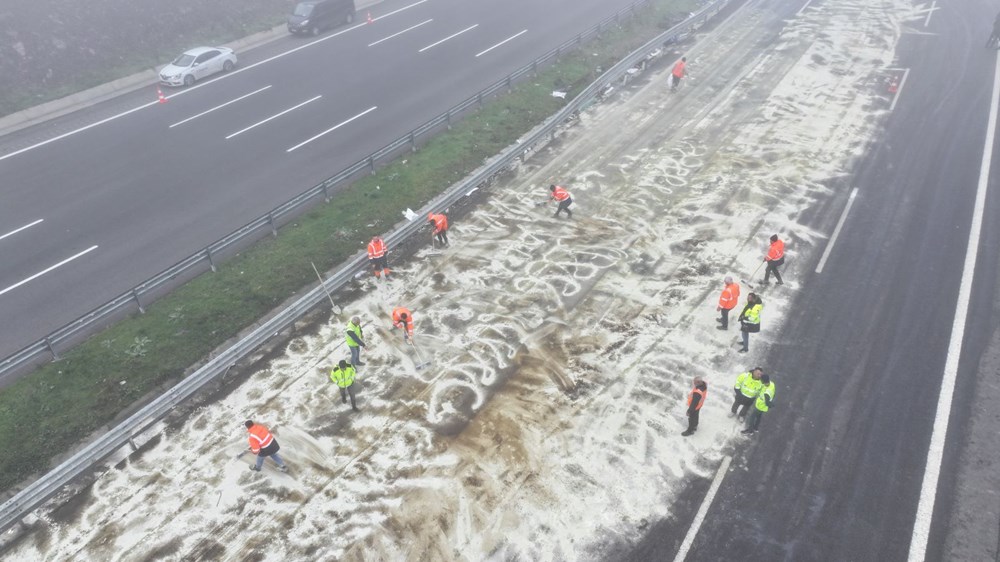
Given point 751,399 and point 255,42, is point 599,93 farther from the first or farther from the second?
point 255,42

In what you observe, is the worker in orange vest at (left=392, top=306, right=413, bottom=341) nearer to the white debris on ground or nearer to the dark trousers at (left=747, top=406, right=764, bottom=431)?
the white debris on ground

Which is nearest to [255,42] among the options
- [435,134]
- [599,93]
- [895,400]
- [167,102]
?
[167,102]

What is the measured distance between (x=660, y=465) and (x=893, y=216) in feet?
43.6

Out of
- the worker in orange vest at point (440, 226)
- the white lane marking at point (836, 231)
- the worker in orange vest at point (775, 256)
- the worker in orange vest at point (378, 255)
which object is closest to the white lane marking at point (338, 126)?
the worker in orange vest at point (440, 226)

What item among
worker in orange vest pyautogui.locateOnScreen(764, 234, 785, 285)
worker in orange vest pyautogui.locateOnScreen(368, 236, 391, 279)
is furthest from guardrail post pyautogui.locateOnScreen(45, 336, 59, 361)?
worker in orange vest pyautogui.locateOnScreen(764, 234, 785, 285)

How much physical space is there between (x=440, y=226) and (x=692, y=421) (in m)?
9.44

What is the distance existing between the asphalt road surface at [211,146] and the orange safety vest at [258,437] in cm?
840

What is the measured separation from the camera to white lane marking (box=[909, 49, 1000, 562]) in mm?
11055

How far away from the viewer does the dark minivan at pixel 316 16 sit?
123ft

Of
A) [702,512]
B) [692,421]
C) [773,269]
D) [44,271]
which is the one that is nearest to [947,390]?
[773,269]

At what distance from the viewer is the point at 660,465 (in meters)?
12.5

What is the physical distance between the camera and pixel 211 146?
25156mm

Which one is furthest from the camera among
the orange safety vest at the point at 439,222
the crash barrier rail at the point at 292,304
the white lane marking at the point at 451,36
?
the white lane marking at the point at 451,36

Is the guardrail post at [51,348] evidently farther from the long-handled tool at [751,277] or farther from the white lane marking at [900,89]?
the white lane marking at [900,89]
